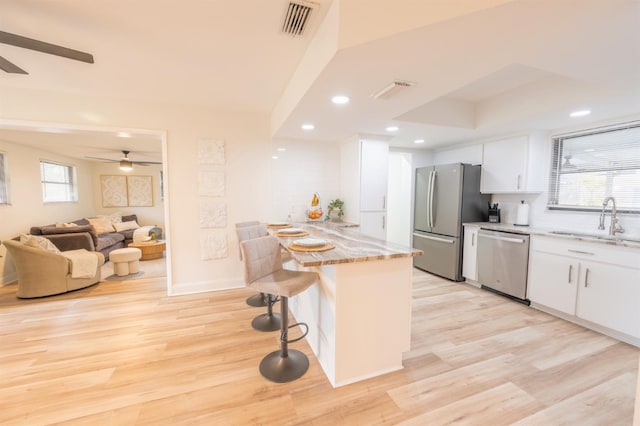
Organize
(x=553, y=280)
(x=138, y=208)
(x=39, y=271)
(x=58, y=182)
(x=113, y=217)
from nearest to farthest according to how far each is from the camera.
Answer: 1. (x=553, y=280)
2. (x=39, y=271)
3. (x=58, y=182)
4. (x=113, y=217)
5. (x=138, y=208)

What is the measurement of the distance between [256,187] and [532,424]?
3478 millimetres

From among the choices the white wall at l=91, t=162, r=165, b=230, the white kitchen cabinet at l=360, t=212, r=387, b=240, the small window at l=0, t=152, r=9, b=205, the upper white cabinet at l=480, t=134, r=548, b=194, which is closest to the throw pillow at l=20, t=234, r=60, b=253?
the small window at l=0, t=152, r=9, b=205

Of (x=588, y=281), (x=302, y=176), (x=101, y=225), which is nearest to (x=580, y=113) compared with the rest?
(x=588, y=281)

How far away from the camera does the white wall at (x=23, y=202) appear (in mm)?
3869

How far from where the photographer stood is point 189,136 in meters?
3.34

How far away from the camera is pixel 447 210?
391cm

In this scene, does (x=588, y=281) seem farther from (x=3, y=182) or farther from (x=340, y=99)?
(x=3, y=182)

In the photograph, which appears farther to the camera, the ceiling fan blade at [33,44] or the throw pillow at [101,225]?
the throw pillow at [101,225]

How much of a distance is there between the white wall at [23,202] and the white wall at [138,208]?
1281 millimetres

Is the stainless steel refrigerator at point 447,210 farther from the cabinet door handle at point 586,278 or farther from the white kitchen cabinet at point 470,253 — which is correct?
the cabinet door handle at point 586,278

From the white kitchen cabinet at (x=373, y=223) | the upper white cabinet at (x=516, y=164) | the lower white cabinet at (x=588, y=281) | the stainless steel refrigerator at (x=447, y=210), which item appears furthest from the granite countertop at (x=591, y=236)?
the white kitchen cabinet at (x=373, y=223)

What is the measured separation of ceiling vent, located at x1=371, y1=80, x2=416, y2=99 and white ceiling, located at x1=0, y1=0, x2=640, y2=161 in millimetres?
64

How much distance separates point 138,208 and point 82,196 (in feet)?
3.83

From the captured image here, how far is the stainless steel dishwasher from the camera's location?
3.05 meters
